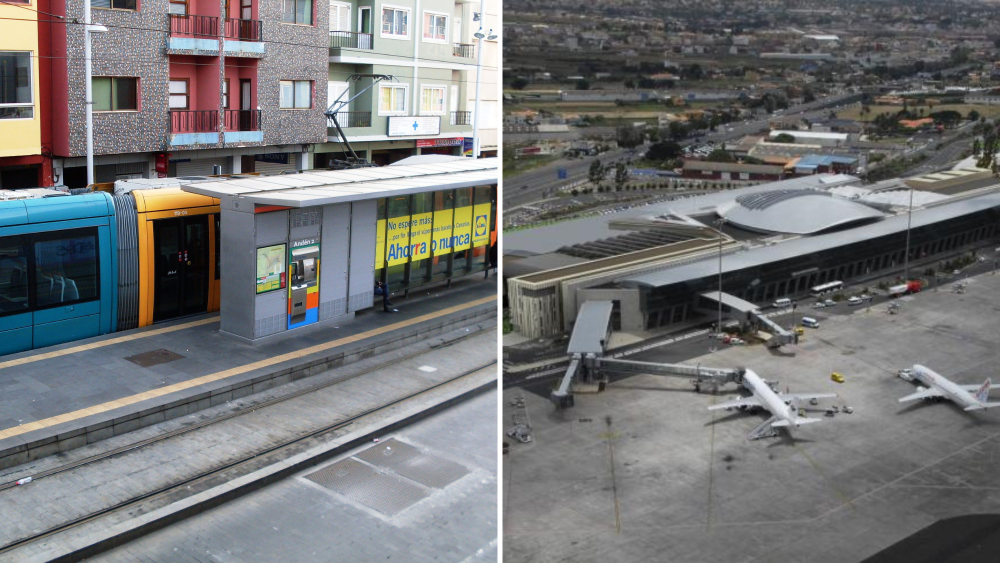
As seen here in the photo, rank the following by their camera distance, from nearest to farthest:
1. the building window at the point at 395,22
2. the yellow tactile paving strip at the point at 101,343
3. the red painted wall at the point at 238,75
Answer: the yellow tactile paving strip at the point at 101,343, the red painted wall at the point at 238,75, the building window at the point at 395,22

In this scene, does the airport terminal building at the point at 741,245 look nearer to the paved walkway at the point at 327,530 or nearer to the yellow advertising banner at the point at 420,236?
the paved walkway at the point at 327,530

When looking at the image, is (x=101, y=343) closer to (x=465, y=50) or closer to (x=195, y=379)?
(x=195, y=379)

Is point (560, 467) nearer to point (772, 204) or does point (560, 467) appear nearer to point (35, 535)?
point (772, 204)

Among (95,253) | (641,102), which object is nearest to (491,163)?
(95,253)

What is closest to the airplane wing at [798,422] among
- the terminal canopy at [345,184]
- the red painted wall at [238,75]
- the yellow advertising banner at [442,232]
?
the terminal canopy at [345,184]

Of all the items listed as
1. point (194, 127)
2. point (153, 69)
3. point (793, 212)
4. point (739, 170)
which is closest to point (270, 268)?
point (739, 170)
